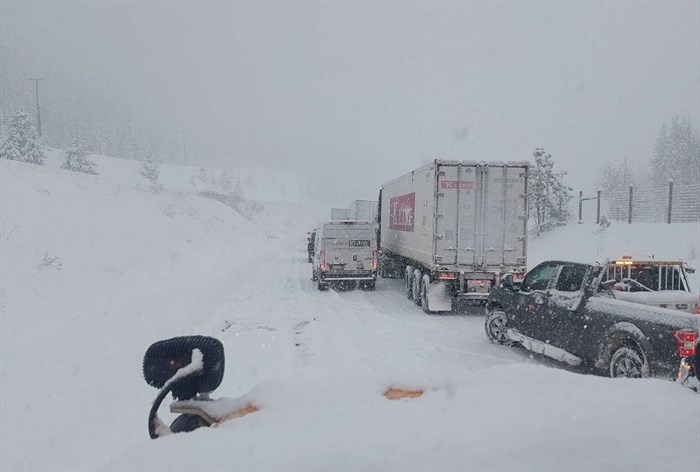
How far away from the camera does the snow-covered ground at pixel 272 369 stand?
189 centimetres

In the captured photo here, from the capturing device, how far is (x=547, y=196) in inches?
1122

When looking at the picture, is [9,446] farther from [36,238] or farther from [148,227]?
[148,227]

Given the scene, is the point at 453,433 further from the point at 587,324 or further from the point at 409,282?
the point at 409,282

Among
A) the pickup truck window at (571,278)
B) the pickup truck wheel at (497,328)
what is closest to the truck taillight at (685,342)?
the pickup truck window at (571,278)

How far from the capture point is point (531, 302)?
8.90 metres

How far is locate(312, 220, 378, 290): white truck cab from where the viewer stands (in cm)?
1716

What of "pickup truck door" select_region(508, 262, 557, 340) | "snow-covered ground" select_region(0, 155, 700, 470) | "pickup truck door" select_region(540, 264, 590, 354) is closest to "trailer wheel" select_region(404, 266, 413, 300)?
"snow-covered ground" select_region(0, 155, 700, 470)

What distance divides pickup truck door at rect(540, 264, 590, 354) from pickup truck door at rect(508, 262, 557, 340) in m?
0.13

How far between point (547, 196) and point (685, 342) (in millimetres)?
24089

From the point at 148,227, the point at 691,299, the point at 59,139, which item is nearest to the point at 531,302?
the point at 691,299

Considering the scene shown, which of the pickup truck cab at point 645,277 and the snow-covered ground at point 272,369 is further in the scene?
the pickup truck cab at point 645,277

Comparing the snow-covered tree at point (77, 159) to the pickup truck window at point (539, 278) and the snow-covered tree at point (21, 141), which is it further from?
the pickup truck window at point (539, 278)

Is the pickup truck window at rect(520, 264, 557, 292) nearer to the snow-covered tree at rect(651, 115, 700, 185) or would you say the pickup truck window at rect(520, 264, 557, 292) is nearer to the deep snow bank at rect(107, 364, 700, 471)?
the deep snow bank at rect(107, 364, 700, 471)

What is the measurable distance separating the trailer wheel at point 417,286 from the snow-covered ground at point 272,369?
14.8 inches
